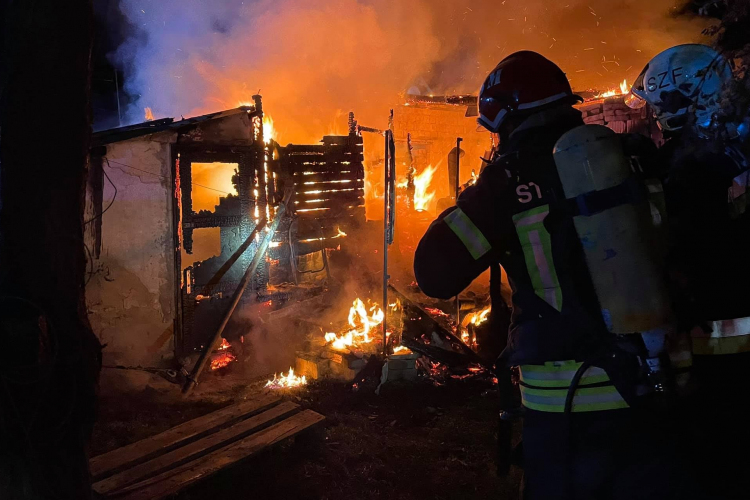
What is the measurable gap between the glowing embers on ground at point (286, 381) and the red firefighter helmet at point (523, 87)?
256 inches

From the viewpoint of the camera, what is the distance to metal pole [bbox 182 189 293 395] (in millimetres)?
7719

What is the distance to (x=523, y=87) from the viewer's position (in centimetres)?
225

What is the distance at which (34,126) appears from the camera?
279 centimetres

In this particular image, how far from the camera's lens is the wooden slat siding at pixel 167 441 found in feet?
14.1

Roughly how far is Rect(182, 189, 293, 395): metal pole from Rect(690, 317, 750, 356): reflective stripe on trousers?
7253mm

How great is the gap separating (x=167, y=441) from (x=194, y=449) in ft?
1.07

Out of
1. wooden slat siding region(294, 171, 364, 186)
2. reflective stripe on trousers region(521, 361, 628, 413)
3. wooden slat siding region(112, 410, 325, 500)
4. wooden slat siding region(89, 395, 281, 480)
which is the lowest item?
wooden slat siding region(112, 410, 325, 500)

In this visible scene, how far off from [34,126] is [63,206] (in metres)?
0.49

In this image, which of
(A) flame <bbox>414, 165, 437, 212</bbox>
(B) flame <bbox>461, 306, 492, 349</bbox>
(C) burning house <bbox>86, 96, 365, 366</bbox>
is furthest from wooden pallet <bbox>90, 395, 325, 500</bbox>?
(A) flame <bbox>414, 165, 437, 212</bbox>

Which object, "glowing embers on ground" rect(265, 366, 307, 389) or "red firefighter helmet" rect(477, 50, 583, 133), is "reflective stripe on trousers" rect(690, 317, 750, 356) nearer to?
"red firefighter helmet" rect(477, 50, 583, 133)

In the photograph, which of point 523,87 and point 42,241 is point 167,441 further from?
point 523,87

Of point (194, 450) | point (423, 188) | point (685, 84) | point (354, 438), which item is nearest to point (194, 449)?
point (194, 450)

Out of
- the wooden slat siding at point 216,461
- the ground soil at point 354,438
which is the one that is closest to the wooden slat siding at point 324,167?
the ground soil at point 354,438

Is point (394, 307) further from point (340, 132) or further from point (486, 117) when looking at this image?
point (340, 132)
